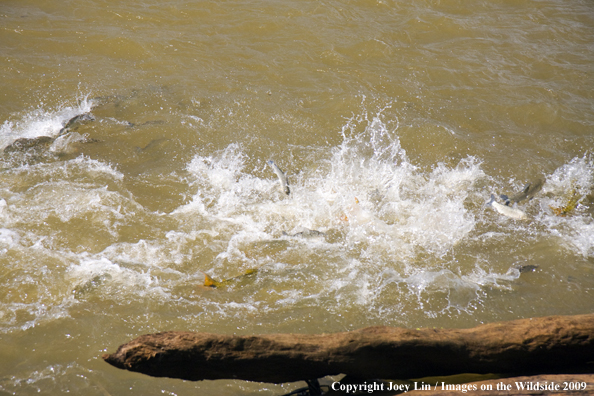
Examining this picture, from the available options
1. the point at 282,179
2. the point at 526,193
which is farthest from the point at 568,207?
the point at 282,179

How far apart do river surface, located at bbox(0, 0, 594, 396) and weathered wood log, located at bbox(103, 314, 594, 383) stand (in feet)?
2.19

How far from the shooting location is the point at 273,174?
5.16 meters

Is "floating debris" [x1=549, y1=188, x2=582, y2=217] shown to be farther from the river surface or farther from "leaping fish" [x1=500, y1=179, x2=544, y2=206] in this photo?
"leaping fish" [x1=500, y1=179, x2=544, y2=206]

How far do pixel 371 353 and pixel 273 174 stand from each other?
304 cm

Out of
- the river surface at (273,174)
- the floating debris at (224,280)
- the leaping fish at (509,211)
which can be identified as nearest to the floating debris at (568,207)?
the river surface at (273,174)

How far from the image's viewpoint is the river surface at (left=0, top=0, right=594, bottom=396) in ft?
11.7

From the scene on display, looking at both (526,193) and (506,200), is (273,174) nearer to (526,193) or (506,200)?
(506,200)

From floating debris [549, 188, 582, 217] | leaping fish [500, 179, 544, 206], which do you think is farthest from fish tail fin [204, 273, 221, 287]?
floating debris [549, 188, 582, 217]

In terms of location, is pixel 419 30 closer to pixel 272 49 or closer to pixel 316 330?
pixel 272 49

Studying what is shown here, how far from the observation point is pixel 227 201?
4766 mm

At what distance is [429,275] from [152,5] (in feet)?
24.2

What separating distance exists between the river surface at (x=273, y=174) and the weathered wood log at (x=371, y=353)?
0.67 m

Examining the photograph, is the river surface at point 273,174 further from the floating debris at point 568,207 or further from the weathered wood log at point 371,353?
the weathered wood log at point 371,353

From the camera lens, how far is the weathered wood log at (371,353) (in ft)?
7.48
